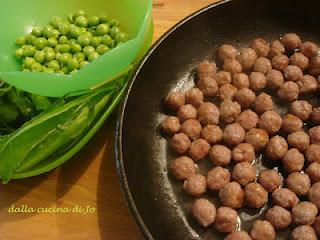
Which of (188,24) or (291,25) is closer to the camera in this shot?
(188,24)

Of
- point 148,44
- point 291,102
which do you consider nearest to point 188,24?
point 148,44

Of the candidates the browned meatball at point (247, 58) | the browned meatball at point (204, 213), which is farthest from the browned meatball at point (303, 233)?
the browned meatball at point (247, 58)

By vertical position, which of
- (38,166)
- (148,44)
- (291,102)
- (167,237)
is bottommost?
(167,237)

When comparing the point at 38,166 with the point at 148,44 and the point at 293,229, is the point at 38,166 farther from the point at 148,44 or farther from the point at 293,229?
the point at 293,229

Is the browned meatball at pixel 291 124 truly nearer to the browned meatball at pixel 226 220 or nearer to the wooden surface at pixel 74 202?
the browned meatball at pixel 226 220

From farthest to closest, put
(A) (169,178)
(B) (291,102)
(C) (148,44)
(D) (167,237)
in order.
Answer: (C) (148,44), (B) (291,102), (A) (169,178), (D) (167,237)

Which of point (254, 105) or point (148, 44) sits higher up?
point (148, 44)

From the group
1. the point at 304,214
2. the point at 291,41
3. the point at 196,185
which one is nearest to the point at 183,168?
the point at 196,185

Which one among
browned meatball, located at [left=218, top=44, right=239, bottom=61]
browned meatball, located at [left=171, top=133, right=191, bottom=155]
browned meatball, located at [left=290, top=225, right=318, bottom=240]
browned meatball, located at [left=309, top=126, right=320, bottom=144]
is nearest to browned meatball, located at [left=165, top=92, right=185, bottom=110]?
browned meatball, located at [left=171, top=133, right=191, bottom=155]
